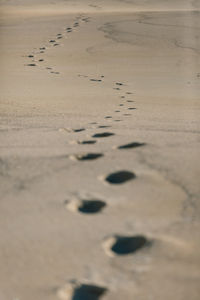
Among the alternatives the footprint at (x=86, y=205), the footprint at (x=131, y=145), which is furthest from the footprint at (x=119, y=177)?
the footprint at (x=131, y=145)

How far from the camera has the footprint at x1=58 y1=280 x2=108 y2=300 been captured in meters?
0.87

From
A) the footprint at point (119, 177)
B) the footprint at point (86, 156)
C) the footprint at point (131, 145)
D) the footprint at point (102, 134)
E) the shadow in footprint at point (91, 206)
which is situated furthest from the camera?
the footprint at point (102, 134)

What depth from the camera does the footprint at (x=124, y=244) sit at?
1.00 meters

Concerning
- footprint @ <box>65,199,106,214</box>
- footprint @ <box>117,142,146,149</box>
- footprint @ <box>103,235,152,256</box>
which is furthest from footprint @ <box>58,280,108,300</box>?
footprint @ <box>117,142,146,149</box>

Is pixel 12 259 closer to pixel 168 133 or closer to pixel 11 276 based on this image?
pixel 11 276

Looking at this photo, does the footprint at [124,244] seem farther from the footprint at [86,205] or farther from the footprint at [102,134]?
the footprint at [102,134]

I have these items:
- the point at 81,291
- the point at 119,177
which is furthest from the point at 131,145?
the point at 81,291

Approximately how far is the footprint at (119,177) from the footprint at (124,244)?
34 centimetres

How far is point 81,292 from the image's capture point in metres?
0.88

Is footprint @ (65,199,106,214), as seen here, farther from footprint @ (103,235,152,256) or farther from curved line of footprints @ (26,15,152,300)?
footprint @ (103,235,152,256)

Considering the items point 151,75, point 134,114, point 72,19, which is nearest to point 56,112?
point 134,114

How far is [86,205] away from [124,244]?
0.22m

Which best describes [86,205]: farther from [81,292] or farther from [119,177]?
[81,292]

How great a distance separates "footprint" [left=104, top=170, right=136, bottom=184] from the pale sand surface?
0.02 metres
